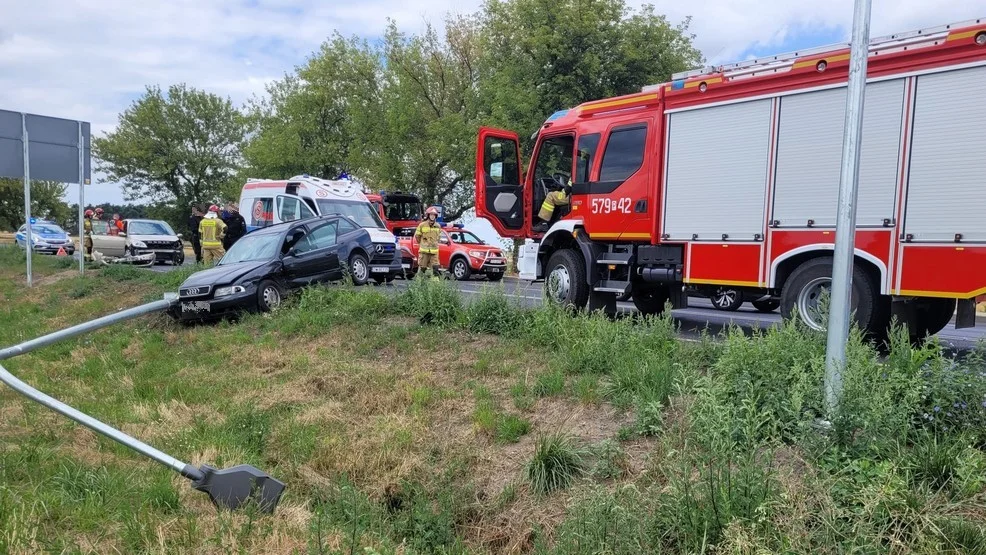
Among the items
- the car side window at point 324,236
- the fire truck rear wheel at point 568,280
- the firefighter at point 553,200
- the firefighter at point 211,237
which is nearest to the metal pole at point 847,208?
the fire truck rear wheel at point 568,280

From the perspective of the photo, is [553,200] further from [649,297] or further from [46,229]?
[46,229]

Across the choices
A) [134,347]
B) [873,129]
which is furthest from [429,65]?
[873,129]

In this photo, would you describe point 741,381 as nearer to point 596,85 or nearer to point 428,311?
point 428,311

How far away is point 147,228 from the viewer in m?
22.8

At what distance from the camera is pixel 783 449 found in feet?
12.2

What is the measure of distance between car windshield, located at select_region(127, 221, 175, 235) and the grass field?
1636cm

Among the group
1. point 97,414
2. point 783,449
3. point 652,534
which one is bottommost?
point 97,414

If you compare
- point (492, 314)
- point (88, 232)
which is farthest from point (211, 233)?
point (88, 232)

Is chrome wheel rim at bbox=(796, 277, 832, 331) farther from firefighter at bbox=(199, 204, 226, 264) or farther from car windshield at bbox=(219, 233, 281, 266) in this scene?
firefighter at bbox=(199, 204, 226, 264)

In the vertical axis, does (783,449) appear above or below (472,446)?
above

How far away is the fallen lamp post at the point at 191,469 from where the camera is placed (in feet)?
11.0

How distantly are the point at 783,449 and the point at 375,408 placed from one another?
346 centimetres

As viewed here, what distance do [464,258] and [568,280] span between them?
1033 cm

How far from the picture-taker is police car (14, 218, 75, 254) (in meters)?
29.5
